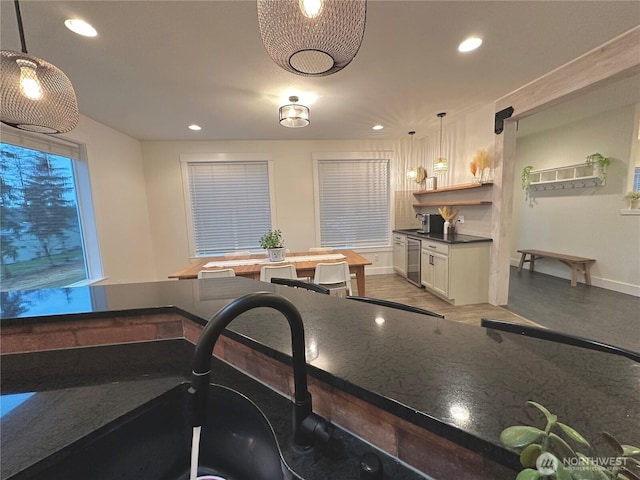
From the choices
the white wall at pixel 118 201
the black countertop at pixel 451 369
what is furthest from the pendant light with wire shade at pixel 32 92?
the white wall at pixel 118 201

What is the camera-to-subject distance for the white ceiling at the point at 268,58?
168 centimetres

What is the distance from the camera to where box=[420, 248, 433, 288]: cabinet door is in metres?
3.81

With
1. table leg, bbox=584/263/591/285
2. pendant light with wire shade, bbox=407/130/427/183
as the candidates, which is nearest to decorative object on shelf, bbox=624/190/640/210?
table leg, bbox=584/263/591/285

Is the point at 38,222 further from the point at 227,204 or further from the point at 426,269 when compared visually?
the point at 426,269

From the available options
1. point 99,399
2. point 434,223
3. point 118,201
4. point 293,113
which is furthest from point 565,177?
point 118,201

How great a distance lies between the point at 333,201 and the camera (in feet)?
16.3

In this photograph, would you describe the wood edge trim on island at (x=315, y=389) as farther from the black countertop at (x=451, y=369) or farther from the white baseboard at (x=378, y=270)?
the white baseboard at (x=378, y=270)

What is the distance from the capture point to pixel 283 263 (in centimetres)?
299

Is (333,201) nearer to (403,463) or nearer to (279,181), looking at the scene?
(279,181)

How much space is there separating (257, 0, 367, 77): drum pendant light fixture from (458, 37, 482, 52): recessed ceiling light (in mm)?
1802

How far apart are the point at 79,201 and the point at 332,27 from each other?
3.86 m

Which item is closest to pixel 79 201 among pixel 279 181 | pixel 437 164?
pixel 279 181

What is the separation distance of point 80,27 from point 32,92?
3.80 ft

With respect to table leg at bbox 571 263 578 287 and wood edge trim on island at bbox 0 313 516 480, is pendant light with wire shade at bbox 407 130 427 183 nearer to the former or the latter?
table leg at bbox 571 263 578 287
